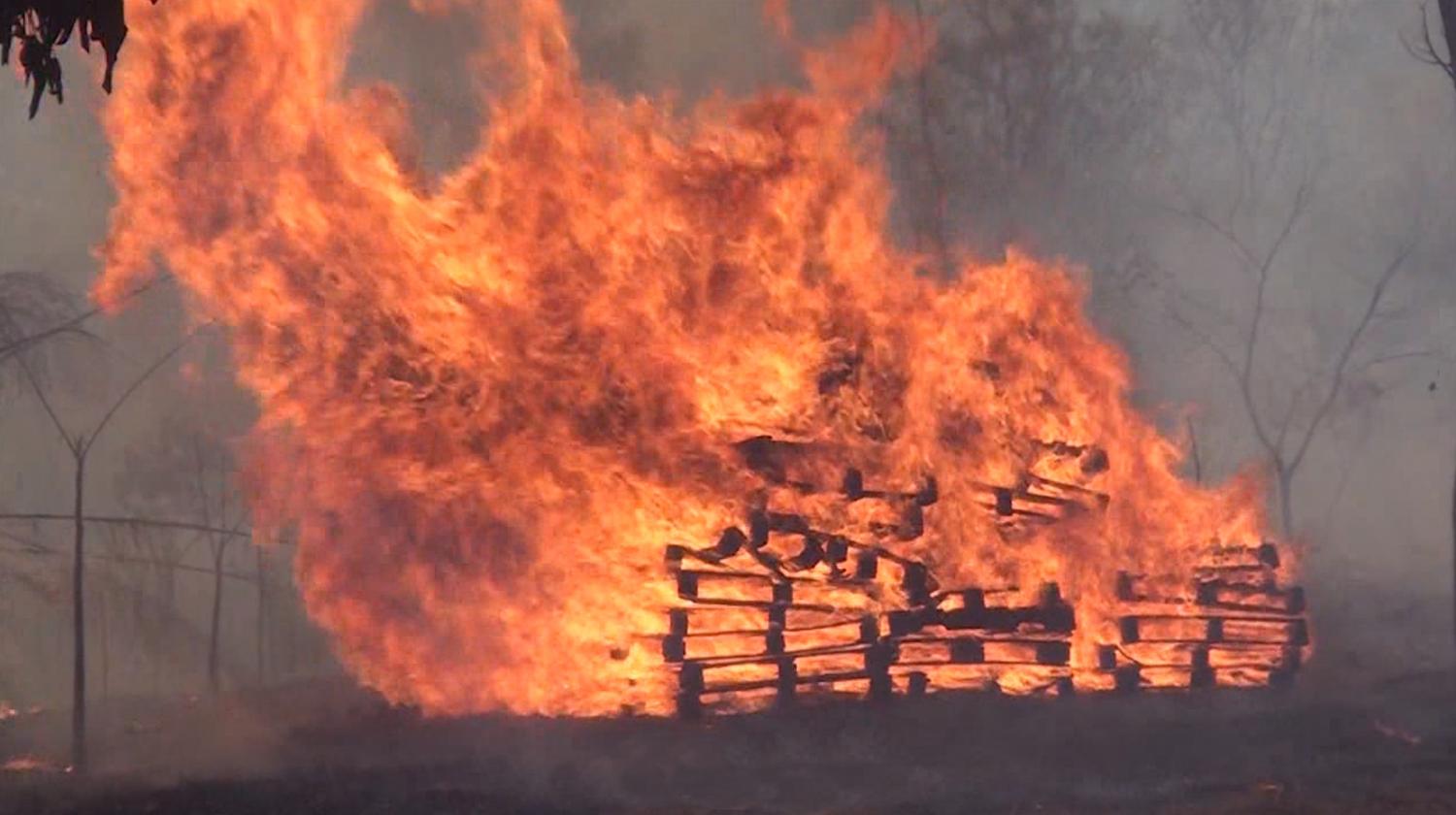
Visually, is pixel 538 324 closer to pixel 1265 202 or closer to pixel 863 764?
pixel 863 764

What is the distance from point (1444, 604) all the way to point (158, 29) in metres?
16.6

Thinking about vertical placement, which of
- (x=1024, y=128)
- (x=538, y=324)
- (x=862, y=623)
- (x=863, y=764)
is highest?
(x=1024, y=128)

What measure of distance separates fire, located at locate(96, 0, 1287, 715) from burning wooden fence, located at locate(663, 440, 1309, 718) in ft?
0.58

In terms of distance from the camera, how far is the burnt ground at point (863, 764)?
10445 mm

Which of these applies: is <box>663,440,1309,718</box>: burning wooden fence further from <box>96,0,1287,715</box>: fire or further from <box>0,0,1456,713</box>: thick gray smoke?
<box>0,0,1456,713</box>: thick gray smoke

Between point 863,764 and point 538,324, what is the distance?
4.81 meters

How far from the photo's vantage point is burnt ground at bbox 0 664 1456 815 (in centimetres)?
1045

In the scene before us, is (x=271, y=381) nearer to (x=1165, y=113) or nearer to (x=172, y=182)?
(x=172, y=182)

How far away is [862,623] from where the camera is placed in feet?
40.7

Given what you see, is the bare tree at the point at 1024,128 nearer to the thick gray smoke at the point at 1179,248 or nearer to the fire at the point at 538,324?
the thick gray smoke at the point at 1179,248

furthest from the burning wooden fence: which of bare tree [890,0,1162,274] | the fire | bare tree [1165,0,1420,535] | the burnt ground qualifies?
bare tree [1165,0,1420,535]

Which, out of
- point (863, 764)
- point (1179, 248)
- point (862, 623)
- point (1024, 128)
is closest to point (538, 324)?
point (862, 623)

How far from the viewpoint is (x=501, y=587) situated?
12.9 metres

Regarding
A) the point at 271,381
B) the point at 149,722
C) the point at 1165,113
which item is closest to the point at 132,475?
the point at 149,722
